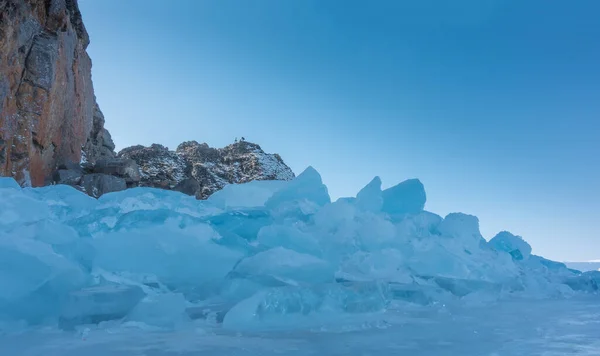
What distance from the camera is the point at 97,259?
3.04 m

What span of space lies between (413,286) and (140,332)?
2.65m

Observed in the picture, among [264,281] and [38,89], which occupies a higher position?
[38,89]

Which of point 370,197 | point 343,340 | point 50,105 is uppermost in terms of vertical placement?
point 50,105

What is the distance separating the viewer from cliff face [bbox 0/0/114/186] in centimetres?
1074

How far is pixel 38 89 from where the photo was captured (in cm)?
1214

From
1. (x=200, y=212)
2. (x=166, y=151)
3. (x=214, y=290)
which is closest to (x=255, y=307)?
(x=214, y=290)

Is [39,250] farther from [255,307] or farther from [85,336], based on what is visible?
[255,307]

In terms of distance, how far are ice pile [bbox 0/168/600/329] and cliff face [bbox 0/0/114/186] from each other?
7.50m

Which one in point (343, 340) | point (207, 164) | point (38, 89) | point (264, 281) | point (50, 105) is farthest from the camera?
point (207, 164)

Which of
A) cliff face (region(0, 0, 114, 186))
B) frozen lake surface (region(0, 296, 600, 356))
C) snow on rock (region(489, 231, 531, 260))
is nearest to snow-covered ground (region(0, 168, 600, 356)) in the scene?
frozen lake surface (region(0, 296, 600, 356))

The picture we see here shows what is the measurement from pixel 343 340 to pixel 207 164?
32579mm

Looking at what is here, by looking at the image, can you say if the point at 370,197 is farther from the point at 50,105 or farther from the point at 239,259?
the point at 50,105

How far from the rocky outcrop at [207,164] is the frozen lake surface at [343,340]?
22.4 metres

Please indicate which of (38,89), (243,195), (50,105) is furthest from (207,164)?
(243,195)
